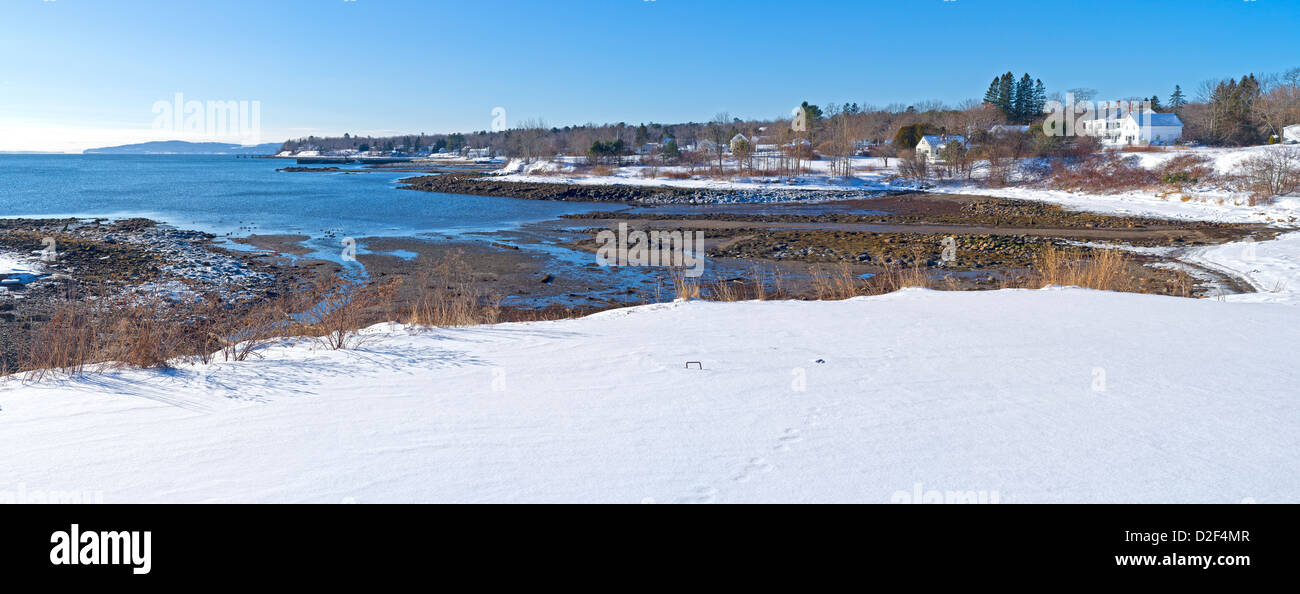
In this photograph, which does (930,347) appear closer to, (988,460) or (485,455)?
(988,460)

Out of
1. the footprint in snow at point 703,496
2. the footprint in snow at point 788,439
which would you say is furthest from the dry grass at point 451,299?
the footprint in snow at point 703,496

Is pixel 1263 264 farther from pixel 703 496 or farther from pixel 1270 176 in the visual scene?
pixel 1270 176

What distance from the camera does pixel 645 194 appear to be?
48.5 m

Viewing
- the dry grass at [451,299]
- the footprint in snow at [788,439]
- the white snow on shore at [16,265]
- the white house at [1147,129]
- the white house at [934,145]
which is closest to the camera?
the footprint in snow at [788,439]

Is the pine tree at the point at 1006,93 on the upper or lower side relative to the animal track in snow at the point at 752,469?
upper

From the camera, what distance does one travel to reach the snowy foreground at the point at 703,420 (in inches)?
130

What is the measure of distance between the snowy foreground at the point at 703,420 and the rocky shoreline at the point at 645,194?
37.7 metres

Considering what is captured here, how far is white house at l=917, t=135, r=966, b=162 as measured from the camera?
60344 millimetres

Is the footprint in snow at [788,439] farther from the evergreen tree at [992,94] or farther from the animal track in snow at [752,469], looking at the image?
the evergreen tree at [992,94]

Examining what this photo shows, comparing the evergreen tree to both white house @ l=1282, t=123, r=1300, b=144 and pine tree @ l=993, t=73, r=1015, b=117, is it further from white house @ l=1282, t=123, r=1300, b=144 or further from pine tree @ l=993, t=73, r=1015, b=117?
white house @ l=1282, t=123, r=1300, b=144

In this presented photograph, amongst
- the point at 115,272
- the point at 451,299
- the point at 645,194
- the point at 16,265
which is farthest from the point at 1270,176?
the point at 16,265

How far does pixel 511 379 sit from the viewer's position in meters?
5.62

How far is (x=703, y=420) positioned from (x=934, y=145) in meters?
66.6
